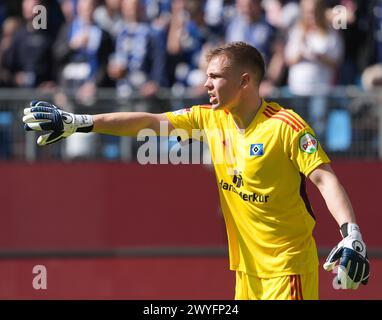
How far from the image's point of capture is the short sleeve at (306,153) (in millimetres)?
6703

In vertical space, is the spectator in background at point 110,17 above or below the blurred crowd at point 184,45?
above

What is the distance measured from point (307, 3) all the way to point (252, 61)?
224 inches

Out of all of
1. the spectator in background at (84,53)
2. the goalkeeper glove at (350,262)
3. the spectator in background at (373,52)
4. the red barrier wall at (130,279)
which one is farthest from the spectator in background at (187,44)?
the goalkeeper glove at (350,262)

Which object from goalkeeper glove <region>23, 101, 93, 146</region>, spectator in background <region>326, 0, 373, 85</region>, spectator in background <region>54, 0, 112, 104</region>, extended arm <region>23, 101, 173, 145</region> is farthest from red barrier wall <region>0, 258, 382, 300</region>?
goalkeeper glove <region>23, 101, 93, 146</region>

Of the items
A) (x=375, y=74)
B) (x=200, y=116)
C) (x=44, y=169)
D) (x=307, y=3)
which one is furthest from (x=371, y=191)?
(x=200, y=116)

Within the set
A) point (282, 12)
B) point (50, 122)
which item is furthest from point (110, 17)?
point (50, 122)

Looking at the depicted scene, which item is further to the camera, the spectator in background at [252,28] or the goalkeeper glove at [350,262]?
the spectator in background at [252,28]

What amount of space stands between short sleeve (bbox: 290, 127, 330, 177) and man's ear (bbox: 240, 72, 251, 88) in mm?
528

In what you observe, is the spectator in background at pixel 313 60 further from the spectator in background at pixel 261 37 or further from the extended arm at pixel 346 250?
the extended arm at pixel 346 250

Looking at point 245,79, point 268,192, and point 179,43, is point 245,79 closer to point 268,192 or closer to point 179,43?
point 268,192

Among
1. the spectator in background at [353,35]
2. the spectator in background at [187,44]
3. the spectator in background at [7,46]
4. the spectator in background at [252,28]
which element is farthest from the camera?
the spectator in background at [7,46]

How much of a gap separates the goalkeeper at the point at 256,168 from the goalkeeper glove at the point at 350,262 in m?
0.71

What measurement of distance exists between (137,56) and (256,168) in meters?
6.27

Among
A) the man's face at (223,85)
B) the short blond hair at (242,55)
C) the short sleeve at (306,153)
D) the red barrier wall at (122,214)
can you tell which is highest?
the short blond hair at (242,55)
